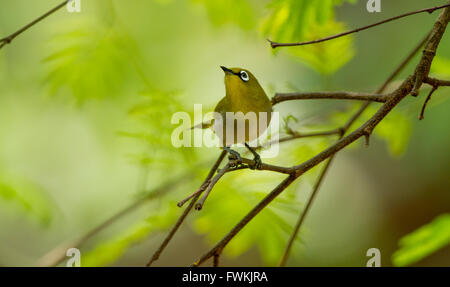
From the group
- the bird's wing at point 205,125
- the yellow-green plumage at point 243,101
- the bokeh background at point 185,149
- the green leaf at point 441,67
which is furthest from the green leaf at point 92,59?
the green leaf at point 441,67

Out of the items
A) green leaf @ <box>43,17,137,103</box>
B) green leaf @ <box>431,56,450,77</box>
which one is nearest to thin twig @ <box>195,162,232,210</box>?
green leaf @ <box>43,17,137,103</box>

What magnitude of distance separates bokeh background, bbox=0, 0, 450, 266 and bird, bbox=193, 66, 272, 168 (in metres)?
0.15

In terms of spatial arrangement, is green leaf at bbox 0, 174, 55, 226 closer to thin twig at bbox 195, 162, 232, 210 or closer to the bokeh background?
the bokeh background

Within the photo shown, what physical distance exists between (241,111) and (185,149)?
336 millimetres

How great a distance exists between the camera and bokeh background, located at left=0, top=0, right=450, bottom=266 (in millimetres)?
1142

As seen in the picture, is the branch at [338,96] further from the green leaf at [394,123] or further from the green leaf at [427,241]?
the green leaf at [394,123]

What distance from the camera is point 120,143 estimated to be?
203cm

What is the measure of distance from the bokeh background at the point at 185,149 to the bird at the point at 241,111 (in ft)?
0.48

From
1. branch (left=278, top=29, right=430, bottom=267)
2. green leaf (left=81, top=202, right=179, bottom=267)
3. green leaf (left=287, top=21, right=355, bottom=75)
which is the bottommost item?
green leaf (left=81, top=202, right=179, bottom=267)

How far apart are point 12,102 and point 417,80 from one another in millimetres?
1738

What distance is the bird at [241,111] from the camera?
793mm

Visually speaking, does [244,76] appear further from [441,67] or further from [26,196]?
[26,196]

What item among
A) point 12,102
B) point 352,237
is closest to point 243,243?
point 12,102
